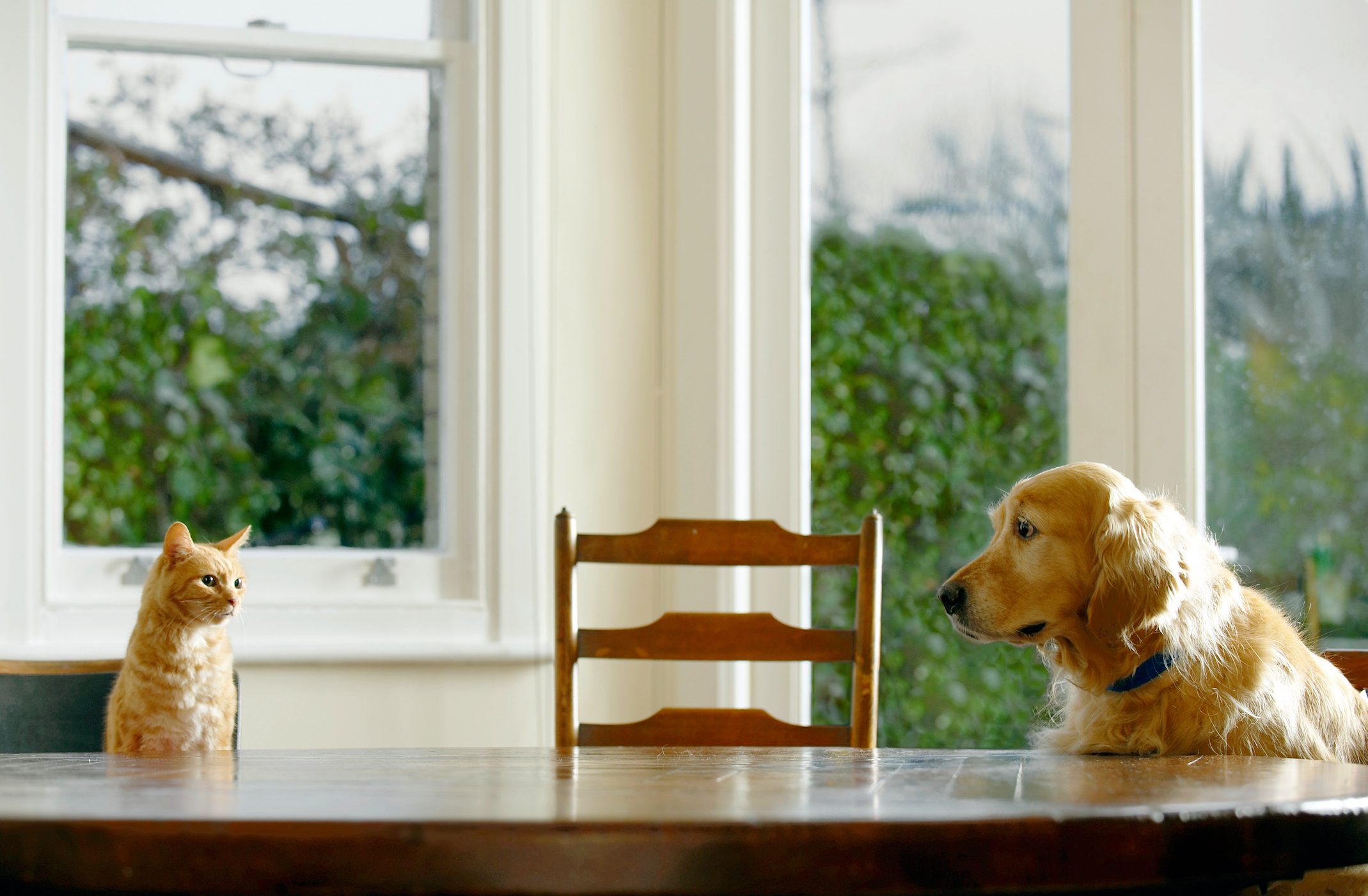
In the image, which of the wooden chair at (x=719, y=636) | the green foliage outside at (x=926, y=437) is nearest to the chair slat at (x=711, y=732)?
the wooden chair at (x=719, y=636)

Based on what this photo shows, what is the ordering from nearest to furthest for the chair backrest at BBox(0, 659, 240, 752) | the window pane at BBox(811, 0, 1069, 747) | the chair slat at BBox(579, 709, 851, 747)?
the chair backrest at BBox(0, 659, 240, 752) < the chair slat at BBox(579, 709, 851, 747) < the window pane at BBox(811, 0, 1069, 747)

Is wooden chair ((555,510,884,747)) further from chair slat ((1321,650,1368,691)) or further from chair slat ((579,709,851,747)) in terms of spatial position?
chair slat ((1321,650,1368,691))

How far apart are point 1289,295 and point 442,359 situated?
5.53 feet

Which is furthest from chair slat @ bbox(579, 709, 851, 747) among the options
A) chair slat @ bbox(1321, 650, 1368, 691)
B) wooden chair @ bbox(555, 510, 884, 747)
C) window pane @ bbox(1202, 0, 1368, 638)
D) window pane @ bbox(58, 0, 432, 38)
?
window pane @ bbox(58, 0, 432, 38)

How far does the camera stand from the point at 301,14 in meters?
2.30

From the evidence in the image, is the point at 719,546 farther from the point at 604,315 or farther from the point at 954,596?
the point at 604,315

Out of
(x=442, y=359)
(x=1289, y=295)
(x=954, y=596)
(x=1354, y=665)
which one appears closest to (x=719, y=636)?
(x=954, y=596)

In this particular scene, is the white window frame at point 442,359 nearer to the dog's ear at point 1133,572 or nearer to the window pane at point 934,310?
the window pane at point 934,310

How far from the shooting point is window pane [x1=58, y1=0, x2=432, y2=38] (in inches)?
88.0

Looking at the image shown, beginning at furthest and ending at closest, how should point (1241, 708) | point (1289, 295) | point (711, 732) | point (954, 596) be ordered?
point (1289, 295), point (711, 732), point (954, 596), point (1241, 708)

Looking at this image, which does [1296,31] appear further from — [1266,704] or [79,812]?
[79,812]

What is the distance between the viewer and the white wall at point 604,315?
7.57 feet

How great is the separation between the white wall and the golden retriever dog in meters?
1.15

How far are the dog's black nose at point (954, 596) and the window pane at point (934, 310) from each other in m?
1.13
